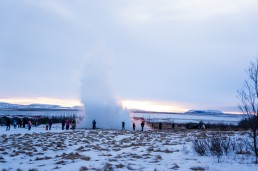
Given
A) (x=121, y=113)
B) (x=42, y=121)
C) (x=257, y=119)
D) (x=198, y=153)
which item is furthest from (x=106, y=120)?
(x=257, y=119)

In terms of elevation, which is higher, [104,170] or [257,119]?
[257,119]

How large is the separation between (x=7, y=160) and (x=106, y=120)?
44.5 meters

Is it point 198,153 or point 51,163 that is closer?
point 51,163

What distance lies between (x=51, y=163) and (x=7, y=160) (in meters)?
2.58

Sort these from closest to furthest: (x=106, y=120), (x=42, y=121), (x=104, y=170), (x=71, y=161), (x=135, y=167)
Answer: (x=104, y=170) < (x=135, y=167) < (x=71, y=161) < (x=106, y=120) < (x=42, y=121)

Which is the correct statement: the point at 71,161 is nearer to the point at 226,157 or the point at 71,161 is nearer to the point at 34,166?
the point at 34,166

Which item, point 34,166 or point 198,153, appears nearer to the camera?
point 34,166

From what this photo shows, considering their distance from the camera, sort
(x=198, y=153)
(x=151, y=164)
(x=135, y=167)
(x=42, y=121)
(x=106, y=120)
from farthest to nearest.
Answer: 1. (x=42, y=121)
2. (x=106, y=120)
3. (x=198, y=153)
4. (x=151, y=164)
5. (x=135, y=167)

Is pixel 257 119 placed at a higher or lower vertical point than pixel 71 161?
higher

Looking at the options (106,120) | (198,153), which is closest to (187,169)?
(198,153)

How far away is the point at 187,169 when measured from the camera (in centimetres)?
1109

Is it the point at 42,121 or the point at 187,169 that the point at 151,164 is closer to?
the point at 187,169

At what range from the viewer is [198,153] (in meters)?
15.3

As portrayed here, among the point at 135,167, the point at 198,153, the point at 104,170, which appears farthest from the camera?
the point at 198,153
